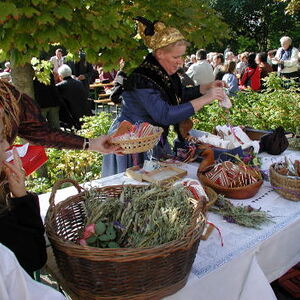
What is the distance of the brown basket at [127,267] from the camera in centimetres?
106

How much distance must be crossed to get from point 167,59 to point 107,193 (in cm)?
135

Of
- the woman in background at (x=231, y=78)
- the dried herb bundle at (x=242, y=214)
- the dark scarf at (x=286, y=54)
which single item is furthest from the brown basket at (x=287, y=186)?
the dark scarf at (x=286, y=54)

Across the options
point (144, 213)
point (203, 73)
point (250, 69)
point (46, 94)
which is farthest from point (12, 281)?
point (250, 69)

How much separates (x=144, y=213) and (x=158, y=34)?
4.97 ft

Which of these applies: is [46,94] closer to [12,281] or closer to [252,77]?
[252,77]

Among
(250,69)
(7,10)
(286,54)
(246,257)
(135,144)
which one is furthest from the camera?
(286,54)

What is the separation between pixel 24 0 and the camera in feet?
6.33

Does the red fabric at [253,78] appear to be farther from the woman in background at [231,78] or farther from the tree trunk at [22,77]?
the tree trunk at [22,77]

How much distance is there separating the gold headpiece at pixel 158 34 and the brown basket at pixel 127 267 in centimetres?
152

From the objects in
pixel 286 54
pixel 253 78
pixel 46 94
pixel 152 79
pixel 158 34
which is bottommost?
pixel 253 78

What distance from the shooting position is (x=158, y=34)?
245 cm

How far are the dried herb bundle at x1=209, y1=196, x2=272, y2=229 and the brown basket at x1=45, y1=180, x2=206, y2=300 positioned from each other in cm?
44

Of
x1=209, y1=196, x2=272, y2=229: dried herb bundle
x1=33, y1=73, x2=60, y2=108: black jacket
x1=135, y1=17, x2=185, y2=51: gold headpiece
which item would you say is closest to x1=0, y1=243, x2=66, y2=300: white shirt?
x1=209, y1=196, x2=272, y2=229: dried herb bundle

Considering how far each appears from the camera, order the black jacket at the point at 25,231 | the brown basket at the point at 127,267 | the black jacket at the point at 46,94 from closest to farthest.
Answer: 1. the brown basket at the point at 127,267
2. the black jacket at the point at 25,231
3. the black jacket at the point at 46,94
